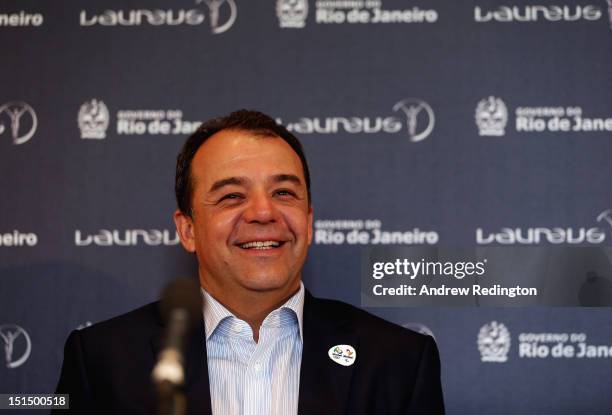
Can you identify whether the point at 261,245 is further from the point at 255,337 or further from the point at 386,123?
the point at 386,123

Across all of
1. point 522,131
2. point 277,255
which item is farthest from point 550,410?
point 277,255

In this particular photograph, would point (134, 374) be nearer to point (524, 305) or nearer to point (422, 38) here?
point (524, 305)

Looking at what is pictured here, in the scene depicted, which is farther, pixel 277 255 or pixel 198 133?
pixel 198 133

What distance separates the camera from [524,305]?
2.74 m

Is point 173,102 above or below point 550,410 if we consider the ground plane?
above

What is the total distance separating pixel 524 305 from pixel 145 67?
→ 68.3 inches

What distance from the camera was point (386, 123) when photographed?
2.86 meters

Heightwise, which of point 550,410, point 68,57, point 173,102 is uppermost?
point 68,57

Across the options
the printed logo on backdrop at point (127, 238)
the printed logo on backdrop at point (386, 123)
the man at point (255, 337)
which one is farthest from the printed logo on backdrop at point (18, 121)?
the man at point (255, 337)

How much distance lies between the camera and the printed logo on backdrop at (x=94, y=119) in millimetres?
2926

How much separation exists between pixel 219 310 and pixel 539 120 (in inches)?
58.4

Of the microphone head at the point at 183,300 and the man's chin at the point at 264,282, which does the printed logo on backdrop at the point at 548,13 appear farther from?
the microphone head at the point at 183,300

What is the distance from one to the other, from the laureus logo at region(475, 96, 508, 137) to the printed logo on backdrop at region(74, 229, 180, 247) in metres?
1.25

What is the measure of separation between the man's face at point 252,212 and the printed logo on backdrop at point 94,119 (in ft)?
3.15
